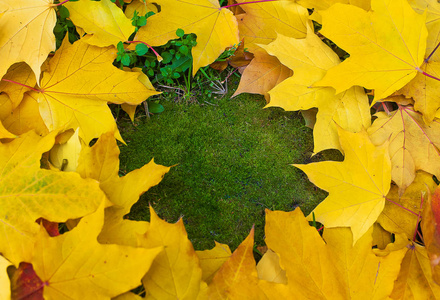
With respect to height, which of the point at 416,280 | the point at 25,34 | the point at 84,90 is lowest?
the point at 416,280

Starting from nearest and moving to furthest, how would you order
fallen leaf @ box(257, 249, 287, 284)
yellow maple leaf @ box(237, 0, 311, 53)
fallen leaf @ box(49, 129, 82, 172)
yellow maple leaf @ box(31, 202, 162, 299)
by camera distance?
yellow maple leaf @ box(31, 202, 162, 299)
fallen leaf @ box(257, 249, 287, 284)
fallen leaf @ box(49, 129, 82, 172)
yellow maple leaf @ box(237, 0, 311, 53)

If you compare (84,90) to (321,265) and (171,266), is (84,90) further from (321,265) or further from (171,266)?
(321,265)

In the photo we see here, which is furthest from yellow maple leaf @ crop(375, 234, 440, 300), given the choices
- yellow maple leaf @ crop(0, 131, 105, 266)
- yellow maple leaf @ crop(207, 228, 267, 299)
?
yellow maple leaf @ crop(0, 131, 105, 266)

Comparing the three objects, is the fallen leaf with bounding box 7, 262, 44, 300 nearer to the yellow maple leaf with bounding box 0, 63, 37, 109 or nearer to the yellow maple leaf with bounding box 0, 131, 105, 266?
the yellow maple leaf with bounding box 0, 131, 105, 266

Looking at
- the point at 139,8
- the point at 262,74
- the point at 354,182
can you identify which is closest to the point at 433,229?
the point at 354,182

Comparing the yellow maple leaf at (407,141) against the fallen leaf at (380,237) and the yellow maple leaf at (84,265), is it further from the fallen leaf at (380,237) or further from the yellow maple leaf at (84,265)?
the yellow maple leaf at (84,265)

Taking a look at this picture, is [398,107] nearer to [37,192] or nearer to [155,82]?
[155,82]
